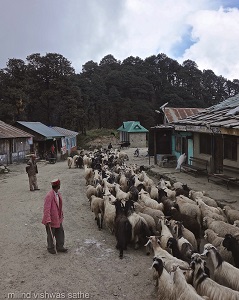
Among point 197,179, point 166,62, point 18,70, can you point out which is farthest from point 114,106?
point 197,179

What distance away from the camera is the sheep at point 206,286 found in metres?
4.05

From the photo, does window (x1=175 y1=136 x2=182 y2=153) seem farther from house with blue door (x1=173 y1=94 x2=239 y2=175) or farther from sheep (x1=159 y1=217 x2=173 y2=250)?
sheep (x1=159 y1=217 x2=173 y2=250)

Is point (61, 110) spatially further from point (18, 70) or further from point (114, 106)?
point (114, 106)

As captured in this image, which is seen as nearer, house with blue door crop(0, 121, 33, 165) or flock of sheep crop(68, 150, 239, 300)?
flock of sheep crop(68, 150, 239, 300)

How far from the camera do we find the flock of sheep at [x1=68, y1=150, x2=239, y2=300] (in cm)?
446

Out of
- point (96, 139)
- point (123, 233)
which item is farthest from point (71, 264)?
point (96, 139)

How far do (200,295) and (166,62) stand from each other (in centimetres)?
7269

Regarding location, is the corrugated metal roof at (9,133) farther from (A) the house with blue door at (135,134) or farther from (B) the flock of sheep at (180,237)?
(A) the house with blue door at (135,134)

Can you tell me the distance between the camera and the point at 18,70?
138ft

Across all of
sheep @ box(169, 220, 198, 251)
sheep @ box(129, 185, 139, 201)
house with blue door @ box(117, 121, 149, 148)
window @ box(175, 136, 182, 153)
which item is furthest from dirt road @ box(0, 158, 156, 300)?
house with blue door @ box(117, 121, 149, 148)

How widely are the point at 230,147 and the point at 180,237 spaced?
26.4 ft

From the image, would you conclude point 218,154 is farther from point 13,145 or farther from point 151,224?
point 13,145

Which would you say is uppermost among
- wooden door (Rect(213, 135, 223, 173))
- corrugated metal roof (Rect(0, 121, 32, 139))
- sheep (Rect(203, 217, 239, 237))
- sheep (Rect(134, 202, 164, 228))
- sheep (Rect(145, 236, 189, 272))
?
corrugated metal roof (Rect(0, 121, 32, 139))

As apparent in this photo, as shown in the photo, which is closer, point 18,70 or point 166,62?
point 18,70
